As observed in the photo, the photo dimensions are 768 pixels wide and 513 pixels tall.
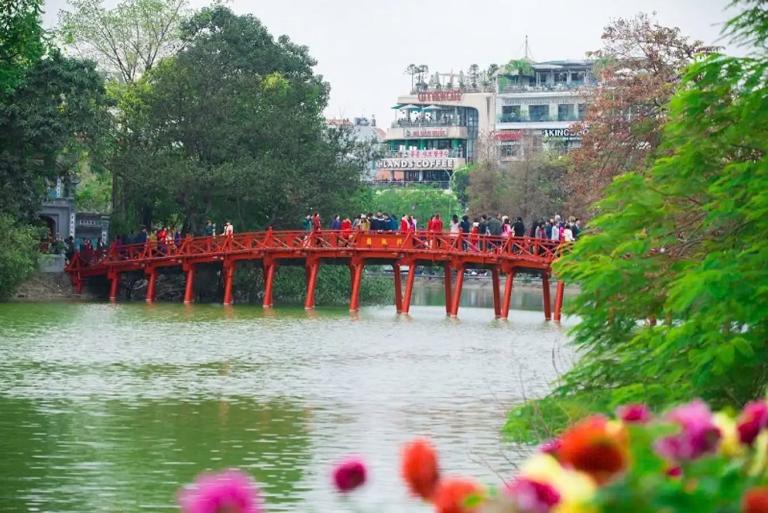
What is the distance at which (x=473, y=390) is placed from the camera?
27859 millimetres

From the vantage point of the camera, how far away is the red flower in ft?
13.5

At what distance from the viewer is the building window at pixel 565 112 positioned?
139375mm

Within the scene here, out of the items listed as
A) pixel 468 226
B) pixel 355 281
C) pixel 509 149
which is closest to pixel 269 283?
Result: pixel 355 281

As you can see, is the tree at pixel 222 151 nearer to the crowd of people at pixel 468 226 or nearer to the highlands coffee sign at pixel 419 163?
the crowd of people at pixel 468 226

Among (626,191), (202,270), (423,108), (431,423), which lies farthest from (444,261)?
(423,108)

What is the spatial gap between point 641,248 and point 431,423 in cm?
870

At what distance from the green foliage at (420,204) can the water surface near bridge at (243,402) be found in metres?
71.9

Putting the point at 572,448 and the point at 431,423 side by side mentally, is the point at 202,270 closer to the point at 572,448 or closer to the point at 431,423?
the point at 431,423

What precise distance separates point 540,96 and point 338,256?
89.1 metres

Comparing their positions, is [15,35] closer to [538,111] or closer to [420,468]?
[420,468]

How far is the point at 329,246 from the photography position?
53.6m

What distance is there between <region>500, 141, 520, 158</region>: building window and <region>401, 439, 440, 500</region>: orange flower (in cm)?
11328

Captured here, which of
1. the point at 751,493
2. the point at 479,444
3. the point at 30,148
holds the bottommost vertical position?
the point at 479,444

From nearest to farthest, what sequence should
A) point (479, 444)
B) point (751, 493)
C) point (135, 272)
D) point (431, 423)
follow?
point (751, 493) < point (479, 444) < point (431, 423) < point (135, 272)
